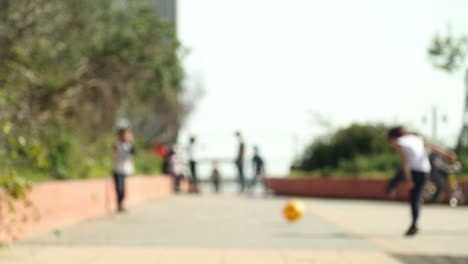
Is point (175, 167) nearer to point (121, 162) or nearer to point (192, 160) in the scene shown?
point (192, 160)

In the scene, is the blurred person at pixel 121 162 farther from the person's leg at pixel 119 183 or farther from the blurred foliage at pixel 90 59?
the blurred foliage at pixel 90 59

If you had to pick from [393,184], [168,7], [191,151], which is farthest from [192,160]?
[168,7]

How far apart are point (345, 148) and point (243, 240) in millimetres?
22528

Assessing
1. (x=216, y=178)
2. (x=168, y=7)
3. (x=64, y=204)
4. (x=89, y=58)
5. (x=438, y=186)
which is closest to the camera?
(x=64, y=204)

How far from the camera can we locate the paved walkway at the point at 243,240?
9.10 meters

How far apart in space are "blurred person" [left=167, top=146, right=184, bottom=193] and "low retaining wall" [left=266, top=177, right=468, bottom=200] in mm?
3554

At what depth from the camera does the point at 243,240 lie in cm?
1119

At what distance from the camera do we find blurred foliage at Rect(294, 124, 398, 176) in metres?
32.4

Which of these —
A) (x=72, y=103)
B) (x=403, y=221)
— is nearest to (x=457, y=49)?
(x=72, y=103)

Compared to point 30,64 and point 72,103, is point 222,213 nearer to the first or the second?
point 30,64

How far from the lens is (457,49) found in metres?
33.8

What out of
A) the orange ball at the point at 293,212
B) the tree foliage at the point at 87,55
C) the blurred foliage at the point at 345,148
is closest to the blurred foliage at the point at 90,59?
the tree foliage at the point at 87,55

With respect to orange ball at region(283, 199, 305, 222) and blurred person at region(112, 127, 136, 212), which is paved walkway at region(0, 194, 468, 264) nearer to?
orange ball at region(283, 199, 305, 222)

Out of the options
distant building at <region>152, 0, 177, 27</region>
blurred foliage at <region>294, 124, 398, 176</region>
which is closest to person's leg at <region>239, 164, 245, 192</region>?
blurred foliage at <region>294, 124, 398, 176</region>
